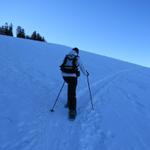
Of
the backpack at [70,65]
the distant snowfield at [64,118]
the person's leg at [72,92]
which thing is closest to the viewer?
the distant snowfield at [64,118]

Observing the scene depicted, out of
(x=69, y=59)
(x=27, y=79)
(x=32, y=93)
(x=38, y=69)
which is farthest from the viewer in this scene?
(x=38, y=69)

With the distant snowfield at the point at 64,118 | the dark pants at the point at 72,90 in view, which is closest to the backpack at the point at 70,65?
the dark pants at the point at 72,90

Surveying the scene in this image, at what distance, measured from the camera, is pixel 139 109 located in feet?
31.3

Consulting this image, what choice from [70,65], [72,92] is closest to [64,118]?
[72,92]

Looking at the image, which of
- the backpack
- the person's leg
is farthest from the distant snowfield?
the backpack

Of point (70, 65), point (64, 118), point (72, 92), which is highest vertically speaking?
point (70, 65)

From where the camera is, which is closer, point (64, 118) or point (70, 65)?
point (64, 118)

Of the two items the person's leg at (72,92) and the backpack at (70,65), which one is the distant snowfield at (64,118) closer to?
the person's leg at (72,92)

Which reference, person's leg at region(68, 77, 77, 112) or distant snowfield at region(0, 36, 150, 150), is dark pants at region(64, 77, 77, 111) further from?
distant snowfield at region(0, 36, 150, 150)

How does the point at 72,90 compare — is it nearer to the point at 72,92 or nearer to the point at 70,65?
the point at 72,92

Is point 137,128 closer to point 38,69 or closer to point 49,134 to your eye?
point 49,134

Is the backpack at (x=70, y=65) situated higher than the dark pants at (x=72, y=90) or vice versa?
the backpack at (x=70, y=65)

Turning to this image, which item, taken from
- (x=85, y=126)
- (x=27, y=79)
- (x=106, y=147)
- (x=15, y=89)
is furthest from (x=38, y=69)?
(x=106, y=147)

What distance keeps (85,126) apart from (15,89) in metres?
3.48
